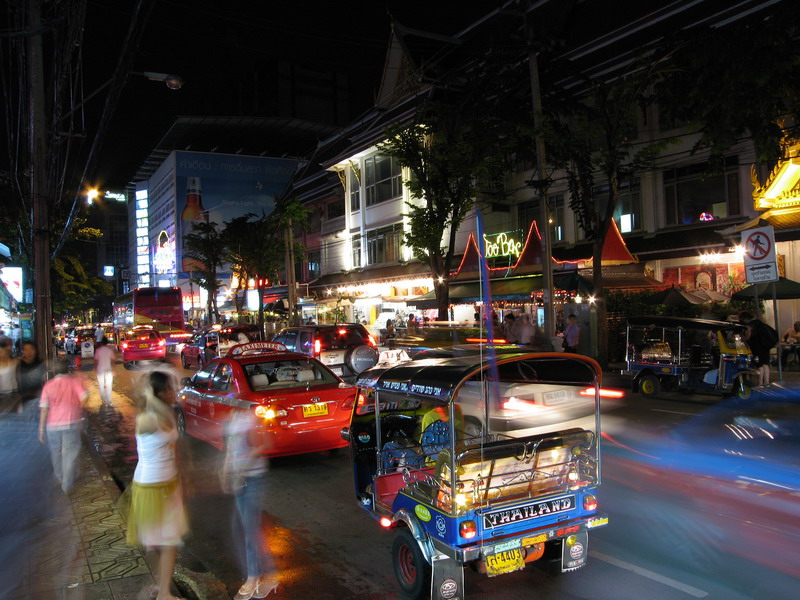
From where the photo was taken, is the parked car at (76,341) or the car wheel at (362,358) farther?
the parked car at (76,341)

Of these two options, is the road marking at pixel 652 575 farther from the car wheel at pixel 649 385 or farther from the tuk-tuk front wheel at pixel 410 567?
the car wheel at pixel 649 385

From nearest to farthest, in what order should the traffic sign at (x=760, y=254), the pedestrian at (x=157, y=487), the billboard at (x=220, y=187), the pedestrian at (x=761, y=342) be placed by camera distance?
the pedestrian at (x=157, y=487) → the traffic sign at (x=760, y=254) → the pedestrian at (x=761, y=342) → the billboard at (x=220, y=187)

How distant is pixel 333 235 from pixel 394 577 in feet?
109

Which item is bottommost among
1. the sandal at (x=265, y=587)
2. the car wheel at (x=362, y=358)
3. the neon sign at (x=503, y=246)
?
the sandal at (x=265, y=587)

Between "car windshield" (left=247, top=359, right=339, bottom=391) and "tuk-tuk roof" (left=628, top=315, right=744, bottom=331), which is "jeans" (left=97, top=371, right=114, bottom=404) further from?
"tuk-tuk roof" (left=628, top=315, right=744, bottom=331)

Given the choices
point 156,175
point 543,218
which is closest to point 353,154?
point 543,218

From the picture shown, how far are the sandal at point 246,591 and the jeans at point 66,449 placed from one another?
405 cm

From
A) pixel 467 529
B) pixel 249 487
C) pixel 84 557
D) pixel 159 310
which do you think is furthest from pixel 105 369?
pixel 159 310

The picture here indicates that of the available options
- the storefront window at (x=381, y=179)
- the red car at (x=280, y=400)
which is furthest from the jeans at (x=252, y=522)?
the storefront window at (x=381, y=179)

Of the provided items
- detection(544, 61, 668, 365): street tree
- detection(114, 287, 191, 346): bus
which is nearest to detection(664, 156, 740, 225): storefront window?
detection(544, 61, 668, 365): street tree

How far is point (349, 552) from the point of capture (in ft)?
17.6

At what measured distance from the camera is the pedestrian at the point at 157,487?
13.6ft

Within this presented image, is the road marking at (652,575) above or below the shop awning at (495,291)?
below

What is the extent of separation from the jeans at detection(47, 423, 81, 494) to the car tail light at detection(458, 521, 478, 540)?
5698 millimetres
